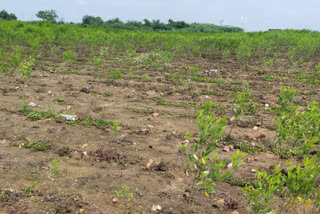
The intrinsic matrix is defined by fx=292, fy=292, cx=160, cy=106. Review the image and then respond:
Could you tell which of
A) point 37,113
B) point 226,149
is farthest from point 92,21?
point 226,149

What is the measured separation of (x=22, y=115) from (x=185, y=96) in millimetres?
3557

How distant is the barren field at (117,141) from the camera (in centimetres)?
313

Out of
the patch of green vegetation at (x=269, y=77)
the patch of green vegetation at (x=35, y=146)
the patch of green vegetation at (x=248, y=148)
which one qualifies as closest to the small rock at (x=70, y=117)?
the patch of green vegetation at (x=35, y=146)

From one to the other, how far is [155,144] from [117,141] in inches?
22.7

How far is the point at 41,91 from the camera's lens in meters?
6.83

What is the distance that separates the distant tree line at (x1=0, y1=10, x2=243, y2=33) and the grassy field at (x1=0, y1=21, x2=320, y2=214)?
25.8m

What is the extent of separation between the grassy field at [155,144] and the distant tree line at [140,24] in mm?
25757

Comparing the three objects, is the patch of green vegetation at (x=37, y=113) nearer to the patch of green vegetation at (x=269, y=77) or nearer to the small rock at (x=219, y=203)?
Answer: the small rock at (x=219, y=203)

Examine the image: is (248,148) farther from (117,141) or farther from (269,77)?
(269,77)

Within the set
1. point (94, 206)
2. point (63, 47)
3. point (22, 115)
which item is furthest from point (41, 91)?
point (63, 47)

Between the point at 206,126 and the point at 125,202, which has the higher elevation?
the point at 206,126

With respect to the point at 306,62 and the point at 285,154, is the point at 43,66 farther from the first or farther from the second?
the point at 306,62

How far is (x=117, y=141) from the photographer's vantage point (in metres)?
4.42

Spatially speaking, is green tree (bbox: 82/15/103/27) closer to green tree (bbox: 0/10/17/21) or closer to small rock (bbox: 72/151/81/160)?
green tree (bbox: 0/10/17/21)
